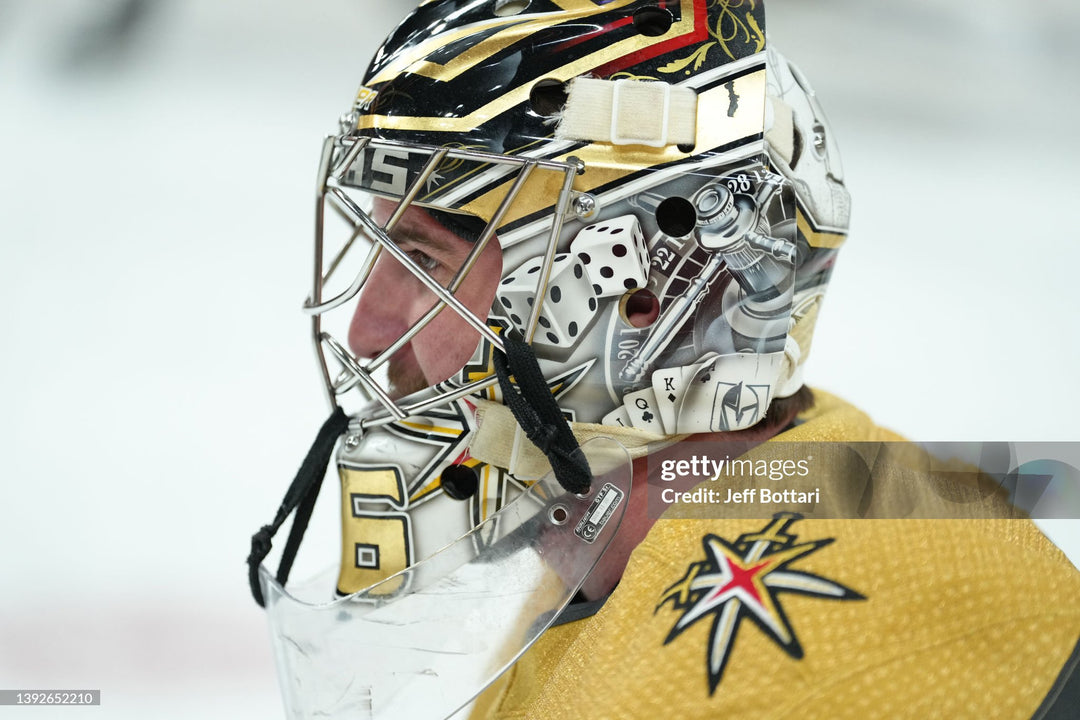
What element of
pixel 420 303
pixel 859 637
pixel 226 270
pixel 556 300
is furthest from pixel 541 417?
pixel 226 270

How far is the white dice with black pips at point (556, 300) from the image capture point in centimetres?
84

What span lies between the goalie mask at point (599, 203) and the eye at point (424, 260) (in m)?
0.01

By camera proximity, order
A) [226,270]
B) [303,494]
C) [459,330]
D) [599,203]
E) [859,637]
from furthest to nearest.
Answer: [226,270], [303,494], [459,330], [599,203], [859,637]

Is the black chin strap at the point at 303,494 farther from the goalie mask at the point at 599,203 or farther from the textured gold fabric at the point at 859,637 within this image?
the textured gold fabric at the point at 859,637

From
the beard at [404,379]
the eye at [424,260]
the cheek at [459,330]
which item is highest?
the eye at [424,260]

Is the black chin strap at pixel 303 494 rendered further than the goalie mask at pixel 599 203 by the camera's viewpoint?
Yes

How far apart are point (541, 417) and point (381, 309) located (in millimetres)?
254

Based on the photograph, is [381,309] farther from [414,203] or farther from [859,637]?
[859,637]

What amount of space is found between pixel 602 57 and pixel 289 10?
77.8 inches

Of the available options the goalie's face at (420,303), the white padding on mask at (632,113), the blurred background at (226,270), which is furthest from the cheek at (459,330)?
the blurred background at (226,270)

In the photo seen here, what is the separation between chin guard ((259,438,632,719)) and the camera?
853mm

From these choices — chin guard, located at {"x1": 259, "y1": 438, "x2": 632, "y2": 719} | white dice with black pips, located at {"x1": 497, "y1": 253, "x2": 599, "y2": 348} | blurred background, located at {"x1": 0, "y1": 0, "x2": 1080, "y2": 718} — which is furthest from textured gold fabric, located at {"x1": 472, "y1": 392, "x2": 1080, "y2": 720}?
blurred background, located at {"x1": 0, "y1": 0, "x2": 1080, "y2": 718}

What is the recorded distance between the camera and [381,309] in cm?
100

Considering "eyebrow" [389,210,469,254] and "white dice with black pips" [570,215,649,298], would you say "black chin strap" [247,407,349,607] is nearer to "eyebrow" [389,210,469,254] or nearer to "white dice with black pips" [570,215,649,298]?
"eyebrow" [389,210,469,254]
